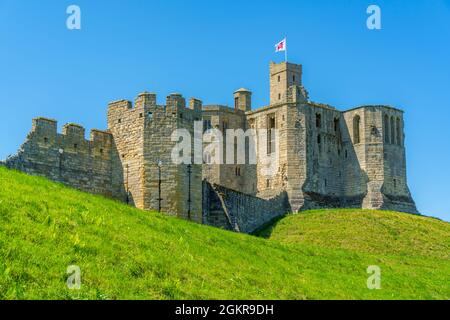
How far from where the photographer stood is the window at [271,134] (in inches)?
2586

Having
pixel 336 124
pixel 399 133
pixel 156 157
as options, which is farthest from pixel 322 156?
pixel 156 157

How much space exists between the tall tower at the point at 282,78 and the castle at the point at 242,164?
3.6 inches

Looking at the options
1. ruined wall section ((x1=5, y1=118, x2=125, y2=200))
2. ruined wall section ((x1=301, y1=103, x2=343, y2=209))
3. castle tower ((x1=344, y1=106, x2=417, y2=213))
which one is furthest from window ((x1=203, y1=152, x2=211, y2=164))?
ruined wall section ((x1=5, y1=118, x2=125, y2=200))

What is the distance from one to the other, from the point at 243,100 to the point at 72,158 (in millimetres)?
34388

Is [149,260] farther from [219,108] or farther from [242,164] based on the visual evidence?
[219,108]

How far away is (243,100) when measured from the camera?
2891 inches

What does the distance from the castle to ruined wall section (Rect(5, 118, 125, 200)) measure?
51 millimetres

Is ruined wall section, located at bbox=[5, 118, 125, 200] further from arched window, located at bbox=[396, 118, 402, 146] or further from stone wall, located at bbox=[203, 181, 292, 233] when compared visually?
arched window, located at bbox=[396, 118, 402, 146]

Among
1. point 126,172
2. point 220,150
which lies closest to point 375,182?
point 220,150

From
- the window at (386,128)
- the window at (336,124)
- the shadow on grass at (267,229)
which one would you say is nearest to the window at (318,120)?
the window at (336,124)

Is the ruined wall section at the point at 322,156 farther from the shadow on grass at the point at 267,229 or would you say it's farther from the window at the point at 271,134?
the shadow on grass at the point at 267,229

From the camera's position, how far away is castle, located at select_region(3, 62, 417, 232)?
40.9 meters
